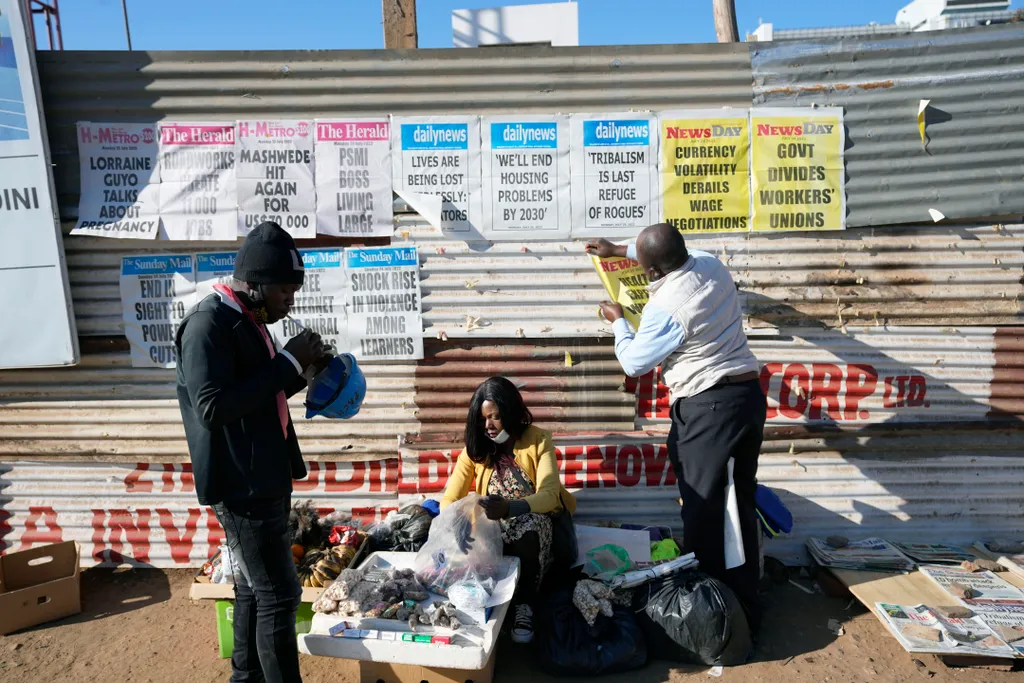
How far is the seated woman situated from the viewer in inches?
149

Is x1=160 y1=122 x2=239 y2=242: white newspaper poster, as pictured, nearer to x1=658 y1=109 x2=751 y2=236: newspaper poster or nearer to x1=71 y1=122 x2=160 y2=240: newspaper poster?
x1=71 y1=122 x2=160 y2=240: newspaper poster

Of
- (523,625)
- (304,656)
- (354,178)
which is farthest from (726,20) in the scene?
(304,656)

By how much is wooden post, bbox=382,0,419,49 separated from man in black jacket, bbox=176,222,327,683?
8.34 feet

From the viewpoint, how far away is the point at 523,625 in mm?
3713

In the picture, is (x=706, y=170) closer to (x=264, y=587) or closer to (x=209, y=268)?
(x=209, y=268)

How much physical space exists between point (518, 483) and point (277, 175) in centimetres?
240

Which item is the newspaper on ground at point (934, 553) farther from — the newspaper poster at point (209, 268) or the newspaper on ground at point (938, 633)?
the newspaper poster at point (209, 268)

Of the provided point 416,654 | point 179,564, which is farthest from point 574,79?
point 179,564

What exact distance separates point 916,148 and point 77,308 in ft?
17.5

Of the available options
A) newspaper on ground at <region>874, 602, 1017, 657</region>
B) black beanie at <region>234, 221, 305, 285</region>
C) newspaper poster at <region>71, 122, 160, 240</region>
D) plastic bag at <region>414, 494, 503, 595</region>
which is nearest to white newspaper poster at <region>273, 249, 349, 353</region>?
newspaper poster at <region>71, 122, 160, 240</region>

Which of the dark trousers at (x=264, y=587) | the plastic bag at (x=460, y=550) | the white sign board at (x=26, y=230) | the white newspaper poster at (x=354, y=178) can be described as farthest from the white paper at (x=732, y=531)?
the white sign board at (x=26, y=230)

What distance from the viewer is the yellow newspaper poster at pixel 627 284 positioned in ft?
14.1

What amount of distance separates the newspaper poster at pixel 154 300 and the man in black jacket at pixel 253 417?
6.68 ft

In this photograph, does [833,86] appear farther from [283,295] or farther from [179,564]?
[179,564]
